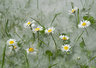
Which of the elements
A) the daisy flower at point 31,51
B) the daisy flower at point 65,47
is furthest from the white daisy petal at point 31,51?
the daisy flower at point 65,47

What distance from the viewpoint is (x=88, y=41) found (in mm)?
1484

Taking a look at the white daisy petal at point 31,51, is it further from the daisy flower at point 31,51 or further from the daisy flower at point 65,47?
the daisy flower at point 65,47

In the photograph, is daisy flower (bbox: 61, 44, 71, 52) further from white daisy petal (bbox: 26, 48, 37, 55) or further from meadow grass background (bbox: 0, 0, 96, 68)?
white daisy petal (bbox: 26, 48, 37, 55)

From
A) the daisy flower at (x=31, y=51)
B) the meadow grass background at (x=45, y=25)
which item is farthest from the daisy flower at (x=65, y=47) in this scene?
the daisy flower at (x=31, y=51)

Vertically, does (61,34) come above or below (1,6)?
below

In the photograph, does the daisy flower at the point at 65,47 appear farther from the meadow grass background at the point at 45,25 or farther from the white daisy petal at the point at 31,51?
the white daisy petal at the point at 31,51

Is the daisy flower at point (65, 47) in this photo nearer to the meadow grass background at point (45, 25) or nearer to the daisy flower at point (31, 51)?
the meadow grass background at point (45, 25)

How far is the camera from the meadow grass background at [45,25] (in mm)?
1360

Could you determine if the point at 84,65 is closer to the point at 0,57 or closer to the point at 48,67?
the point at 48,67

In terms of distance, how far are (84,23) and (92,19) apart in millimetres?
180

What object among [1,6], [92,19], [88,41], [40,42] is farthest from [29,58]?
[1,6]

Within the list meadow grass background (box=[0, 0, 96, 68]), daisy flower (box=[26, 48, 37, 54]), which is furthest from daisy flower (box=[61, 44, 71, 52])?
daisy flower (box=[26, 48, 37, 54])

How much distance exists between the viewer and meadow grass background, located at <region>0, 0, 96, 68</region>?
1.36 meters

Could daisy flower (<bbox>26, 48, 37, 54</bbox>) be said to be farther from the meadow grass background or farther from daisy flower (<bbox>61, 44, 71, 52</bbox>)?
daisy flower (<bbox>61, 44, 71, 52</bbox>)
